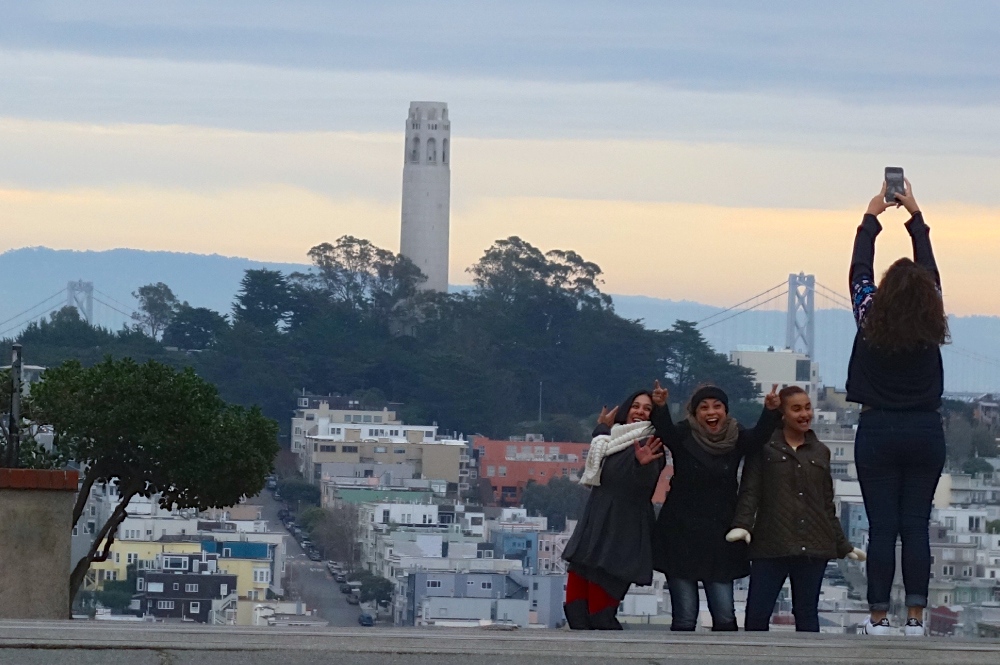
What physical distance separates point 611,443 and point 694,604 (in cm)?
41

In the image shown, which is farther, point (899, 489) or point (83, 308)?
point (83, 308)

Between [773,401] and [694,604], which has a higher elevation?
[773,401]

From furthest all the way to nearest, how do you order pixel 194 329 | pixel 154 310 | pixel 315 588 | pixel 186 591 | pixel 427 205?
1. pixel 154 310
2. pixel 427 205
3. pixel 194 329
4. pixel 315 588
5. pixel 186 591

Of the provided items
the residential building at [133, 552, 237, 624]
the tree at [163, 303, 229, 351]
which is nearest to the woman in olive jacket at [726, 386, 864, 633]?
the residential building at [133, 552, 237, 624]

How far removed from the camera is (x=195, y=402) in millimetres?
11984

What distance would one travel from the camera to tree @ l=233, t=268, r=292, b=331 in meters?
62.2

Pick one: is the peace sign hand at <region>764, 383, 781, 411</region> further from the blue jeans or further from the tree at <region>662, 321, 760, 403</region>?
the tree at <region>662, 321, 760, 403</region>

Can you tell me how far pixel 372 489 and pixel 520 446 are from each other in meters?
6.05

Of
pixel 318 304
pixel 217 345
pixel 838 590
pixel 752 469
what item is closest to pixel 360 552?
pixel 838 590

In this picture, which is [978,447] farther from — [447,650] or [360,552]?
[447,650]

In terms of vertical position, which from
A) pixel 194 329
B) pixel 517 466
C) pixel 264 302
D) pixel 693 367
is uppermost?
pixel 264 302

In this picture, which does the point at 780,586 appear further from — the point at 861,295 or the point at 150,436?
the point at 150,436

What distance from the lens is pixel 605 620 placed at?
4852 millimetres

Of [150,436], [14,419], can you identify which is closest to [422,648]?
[14,419]
